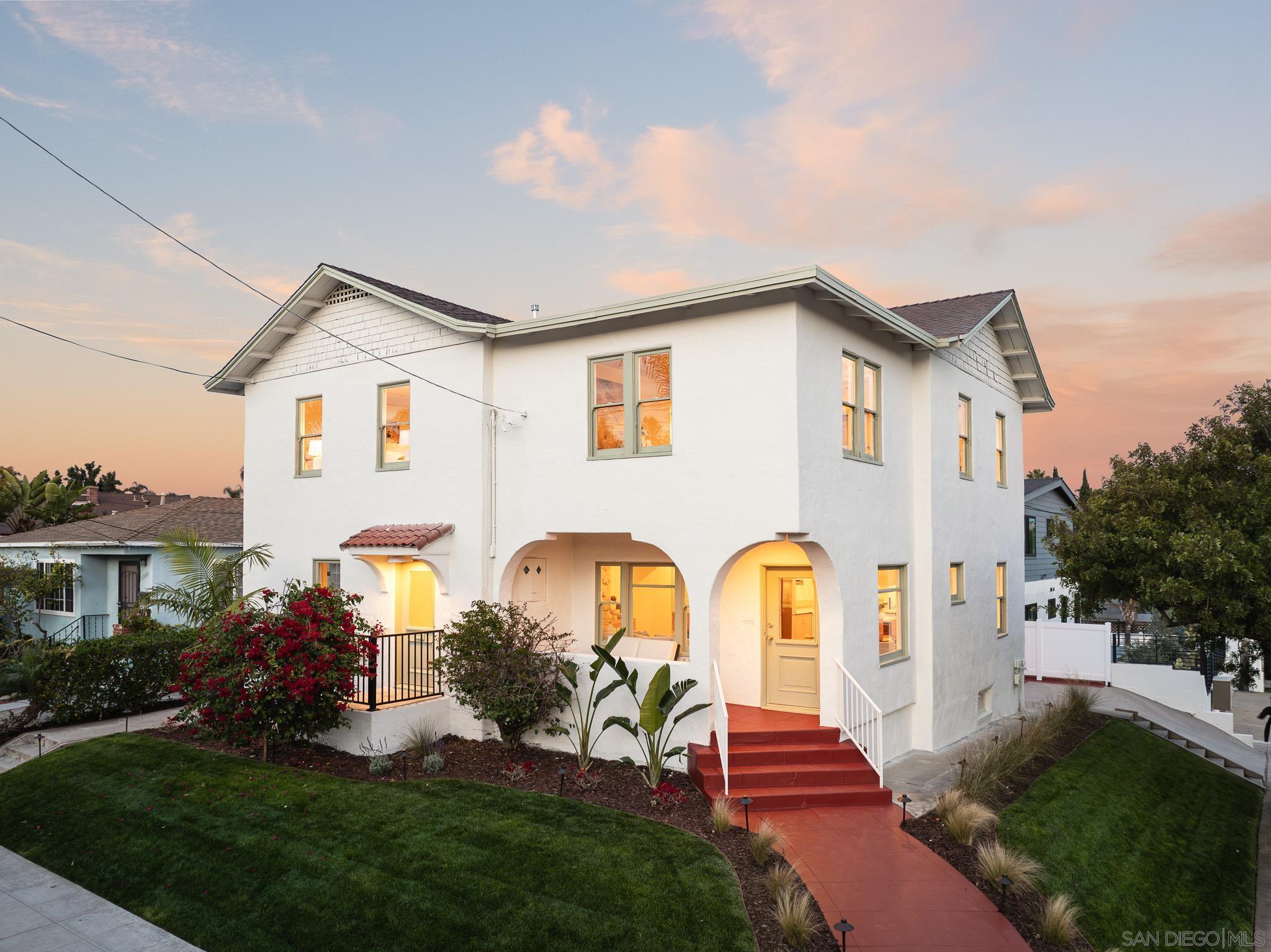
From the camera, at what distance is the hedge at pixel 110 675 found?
13.9 m

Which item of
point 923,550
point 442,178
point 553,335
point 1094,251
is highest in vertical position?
point 442,178

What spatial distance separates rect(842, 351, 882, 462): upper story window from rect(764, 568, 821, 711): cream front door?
7.26 feet

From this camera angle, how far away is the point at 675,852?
8234mm

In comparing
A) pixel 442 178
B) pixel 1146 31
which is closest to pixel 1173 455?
pixel 1146 31

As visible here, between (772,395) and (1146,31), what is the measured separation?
9.86 meters

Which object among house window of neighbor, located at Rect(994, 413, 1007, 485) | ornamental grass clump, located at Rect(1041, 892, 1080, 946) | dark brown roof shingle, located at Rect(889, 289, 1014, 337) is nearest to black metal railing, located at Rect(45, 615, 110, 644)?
dark brown roof shingle, located at Rect(889, 289, 1014, 337)

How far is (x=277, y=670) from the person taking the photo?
35.8 ft

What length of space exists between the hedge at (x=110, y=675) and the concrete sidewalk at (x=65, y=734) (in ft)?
0.91

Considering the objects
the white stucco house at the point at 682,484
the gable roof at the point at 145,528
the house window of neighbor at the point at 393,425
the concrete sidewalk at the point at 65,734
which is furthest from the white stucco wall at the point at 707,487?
the gable roof at the point at 145,528

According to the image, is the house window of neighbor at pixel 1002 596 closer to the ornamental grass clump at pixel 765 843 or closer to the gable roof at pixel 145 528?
the ornamental grass clump at pixel 765 843

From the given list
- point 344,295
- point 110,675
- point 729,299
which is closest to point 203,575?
point 110,675

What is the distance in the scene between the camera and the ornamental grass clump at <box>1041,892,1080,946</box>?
7004mm

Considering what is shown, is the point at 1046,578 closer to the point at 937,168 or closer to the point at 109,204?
the point at 937,168

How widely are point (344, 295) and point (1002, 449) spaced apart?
1472cm
